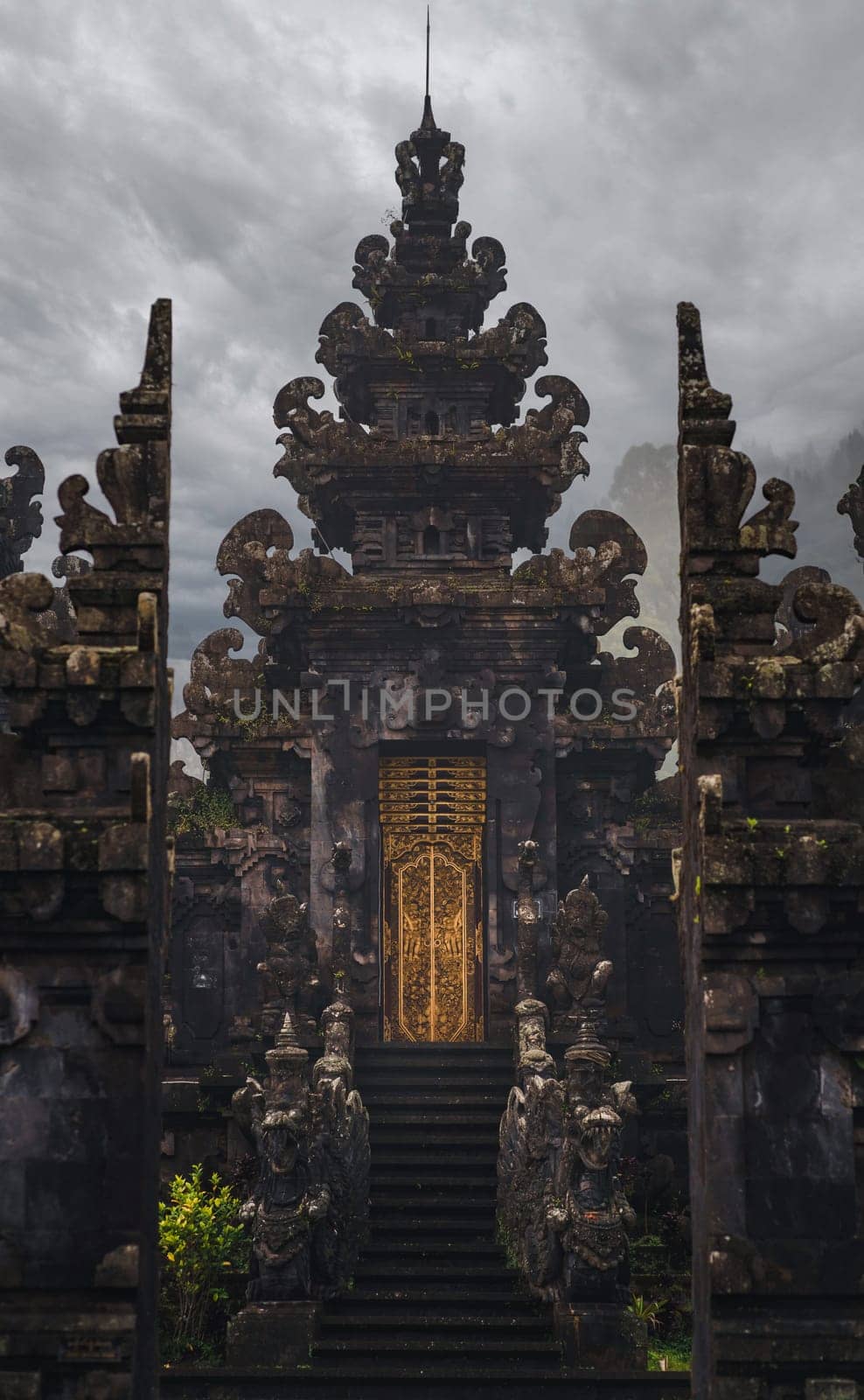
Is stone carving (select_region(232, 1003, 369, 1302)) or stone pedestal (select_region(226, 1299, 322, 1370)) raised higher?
stone carving (select_region(232, 1003, 369, 1302))

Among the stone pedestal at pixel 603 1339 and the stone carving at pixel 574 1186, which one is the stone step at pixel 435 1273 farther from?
the stone pedestal at pixel 603 1339

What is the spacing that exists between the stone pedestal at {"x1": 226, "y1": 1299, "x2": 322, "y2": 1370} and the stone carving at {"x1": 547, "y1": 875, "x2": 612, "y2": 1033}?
247 inches

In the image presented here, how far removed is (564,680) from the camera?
2494 cm

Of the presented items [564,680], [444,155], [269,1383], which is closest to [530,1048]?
[269,1383]

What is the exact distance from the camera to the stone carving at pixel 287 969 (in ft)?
70.3

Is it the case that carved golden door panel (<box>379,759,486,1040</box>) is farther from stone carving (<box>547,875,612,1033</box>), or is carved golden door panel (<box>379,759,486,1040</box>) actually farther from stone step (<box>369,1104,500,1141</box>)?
stone step (<box>369,1104,500,1141</box>)

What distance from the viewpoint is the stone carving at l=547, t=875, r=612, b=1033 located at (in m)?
21.2

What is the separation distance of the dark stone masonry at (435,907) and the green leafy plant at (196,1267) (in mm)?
586

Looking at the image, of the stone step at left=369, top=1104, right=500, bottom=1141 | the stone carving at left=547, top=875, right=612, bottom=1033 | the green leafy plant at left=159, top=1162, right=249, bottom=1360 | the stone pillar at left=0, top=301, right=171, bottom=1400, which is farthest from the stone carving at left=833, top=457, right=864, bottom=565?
the green leafy plant at left=159, top=1162, right=249, bottom=1360

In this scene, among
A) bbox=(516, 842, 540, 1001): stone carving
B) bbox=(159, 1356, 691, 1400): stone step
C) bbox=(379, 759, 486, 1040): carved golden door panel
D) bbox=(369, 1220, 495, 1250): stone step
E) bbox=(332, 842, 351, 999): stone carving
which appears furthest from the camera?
bbox=(379, 759, 486, 1040): carved golden door panel

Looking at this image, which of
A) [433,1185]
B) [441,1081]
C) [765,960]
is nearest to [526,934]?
Answer: [441,1081]

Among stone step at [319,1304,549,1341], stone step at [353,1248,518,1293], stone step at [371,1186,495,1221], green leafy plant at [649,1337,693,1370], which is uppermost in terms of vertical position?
stone step at [371,1186,495,1221]

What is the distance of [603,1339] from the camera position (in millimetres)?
16047

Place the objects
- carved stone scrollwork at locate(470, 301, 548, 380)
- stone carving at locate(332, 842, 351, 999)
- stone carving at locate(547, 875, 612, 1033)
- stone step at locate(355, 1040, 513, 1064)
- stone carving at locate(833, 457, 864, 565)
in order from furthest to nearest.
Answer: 1. carved stone scrollwork at locate(470, 301, 548, 380)
2. stone carving at locate(332, 842, 351, 999)
3. stone step at locate(355, 1040, 513, 1064)
4. stone carving at locate(547, 875, 612, 1033)
5. stone carving at locate(833, 457, 864, 565)
